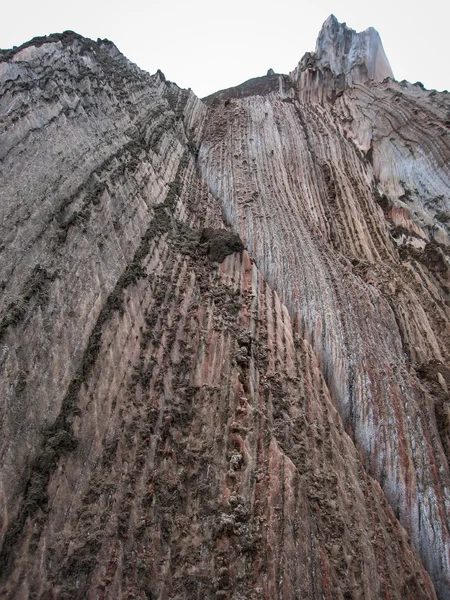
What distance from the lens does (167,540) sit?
3459 mm

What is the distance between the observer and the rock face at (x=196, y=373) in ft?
11.2

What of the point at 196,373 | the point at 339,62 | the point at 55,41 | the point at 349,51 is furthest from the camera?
the point at 349,51

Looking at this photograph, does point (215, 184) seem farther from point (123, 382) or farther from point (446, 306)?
point (123, 382)

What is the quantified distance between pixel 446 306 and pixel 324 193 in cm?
385

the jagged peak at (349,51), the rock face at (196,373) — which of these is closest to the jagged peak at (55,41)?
the rock face at (196,373)

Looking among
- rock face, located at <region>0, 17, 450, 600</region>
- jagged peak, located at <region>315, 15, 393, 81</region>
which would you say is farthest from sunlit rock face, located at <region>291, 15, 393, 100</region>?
rock face, located at <region>0, 17, 450, 600</region>

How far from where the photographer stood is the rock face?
340 centimetres

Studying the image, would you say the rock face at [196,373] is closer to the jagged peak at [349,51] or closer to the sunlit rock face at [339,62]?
the sunlit rock face at [339,62]

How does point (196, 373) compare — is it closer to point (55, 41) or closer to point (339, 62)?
point (55, 41)

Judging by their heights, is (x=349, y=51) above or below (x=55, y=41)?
above

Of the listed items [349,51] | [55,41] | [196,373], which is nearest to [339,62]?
[349,51]

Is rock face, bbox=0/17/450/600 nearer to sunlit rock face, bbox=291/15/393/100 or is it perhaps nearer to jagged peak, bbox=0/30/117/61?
jagged peak, bbox=0/30/117/61

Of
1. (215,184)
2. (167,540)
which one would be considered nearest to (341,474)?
(167,540)

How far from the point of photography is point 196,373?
4688 mm
